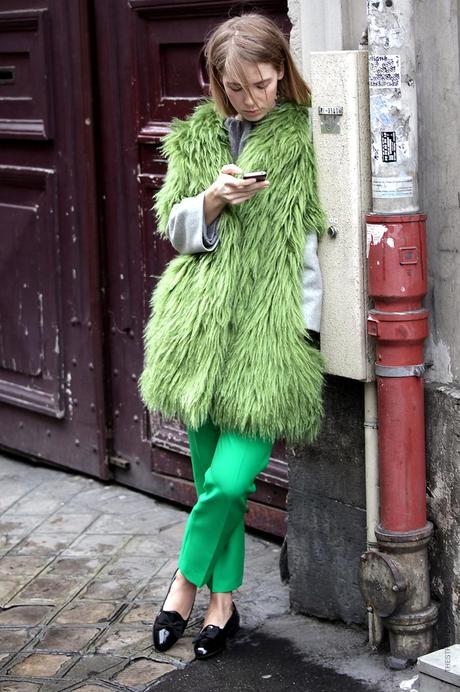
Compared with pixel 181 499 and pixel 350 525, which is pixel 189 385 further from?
pixel 181 499

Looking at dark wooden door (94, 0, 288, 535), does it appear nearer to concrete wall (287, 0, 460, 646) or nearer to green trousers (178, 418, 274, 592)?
concrete wall (287, 0, 460, 646)

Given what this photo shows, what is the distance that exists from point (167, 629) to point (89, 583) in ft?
2.11

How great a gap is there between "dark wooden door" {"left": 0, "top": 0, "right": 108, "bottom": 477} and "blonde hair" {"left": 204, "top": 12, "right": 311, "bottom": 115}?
5.31ft

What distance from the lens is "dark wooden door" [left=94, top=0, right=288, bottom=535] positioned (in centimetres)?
504

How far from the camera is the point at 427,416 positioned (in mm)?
3941

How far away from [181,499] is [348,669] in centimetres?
153

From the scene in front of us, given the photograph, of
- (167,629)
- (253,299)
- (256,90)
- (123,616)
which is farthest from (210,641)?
(256,90)

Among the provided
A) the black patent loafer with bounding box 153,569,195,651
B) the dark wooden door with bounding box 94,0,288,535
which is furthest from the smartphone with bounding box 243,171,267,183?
the black patent loafer with bounding box 153,569,195,651

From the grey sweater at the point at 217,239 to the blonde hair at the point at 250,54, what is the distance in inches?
5.4

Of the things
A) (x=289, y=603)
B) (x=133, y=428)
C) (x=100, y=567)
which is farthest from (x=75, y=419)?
(x=289, y=603)

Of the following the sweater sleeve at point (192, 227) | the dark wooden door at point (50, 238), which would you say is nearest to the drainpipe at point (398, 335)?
the sweater sleeve at point (192, 227)

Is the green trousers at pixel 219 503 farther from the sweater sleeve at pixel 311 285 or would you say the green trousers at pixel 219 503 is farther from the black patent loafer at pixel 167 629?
→ the sweater sleeve at pixel 311 285

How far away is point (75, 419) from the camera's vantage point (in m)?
5.88

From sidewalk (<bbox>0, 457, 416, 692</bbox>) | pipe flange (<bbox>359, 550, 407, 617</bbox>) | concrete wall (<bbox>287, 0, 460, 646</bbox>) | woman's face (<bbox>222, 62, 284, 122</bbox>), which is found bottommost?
sidewalk (<bbox>0, 457, 416, 692</bbox>)
